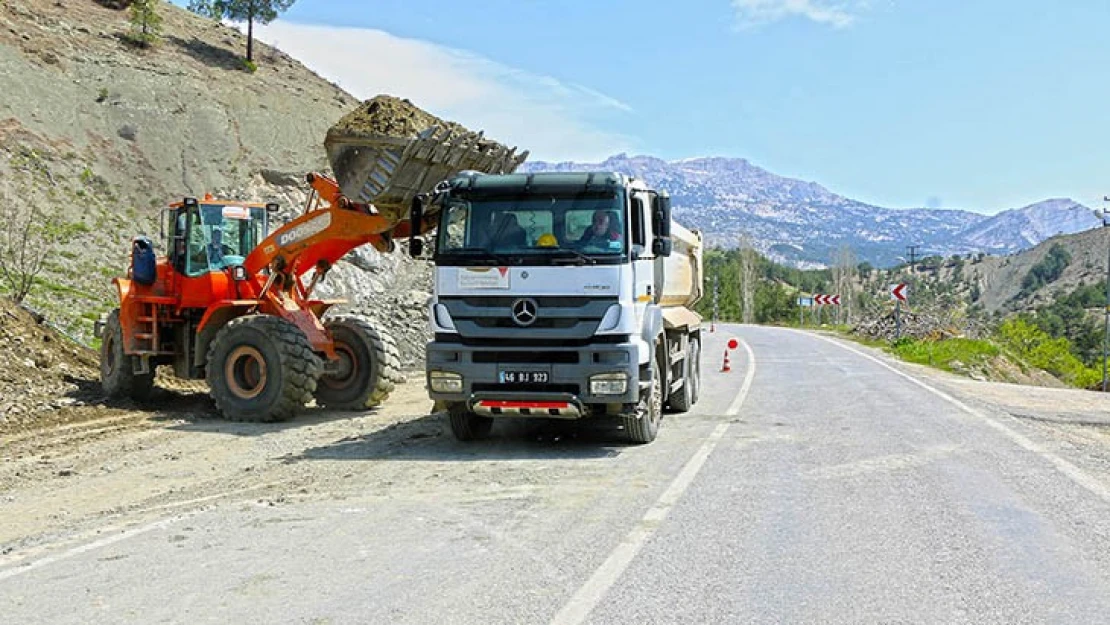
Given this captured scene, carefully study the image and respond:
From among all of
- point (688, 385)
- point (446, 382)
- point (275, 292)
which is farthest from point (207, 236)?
point (688, 385)

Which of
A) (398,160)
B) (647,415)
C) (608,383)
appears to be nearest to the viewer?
(608,383)

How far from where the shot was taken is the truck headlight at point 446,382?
1073cm

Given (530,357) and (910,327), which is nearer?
(530,357)

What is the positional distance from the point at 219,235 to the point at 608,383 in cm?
789

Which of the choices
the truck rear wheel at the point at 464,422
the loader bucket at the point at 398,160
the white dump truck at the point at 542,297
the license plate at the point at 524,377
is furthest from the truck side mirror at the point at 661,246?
the loader bucket at the point at 398,160

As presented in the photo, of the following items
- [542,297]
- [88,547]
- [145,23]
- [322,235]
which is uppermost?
[145,23]

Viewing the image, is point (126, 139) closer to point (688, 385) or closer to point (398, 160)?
point (398, 160)

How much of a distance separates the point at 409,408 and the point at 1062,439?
9328mm

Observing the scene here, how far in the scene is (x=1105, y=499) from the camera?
28.0 feet

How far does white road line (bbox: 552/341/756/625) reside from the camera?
5324 mm

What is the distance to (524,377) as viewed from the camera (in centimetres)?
1055

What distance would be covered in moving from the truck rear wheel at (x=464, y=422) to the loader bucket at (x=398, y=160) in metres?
3.41

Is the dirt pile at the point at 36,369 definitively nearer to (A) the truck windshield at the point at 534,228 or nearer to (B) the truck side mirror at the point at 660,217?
(A) the truck windshield at the point at 534,228

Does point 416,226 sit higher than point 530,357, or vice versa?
point 416,226
